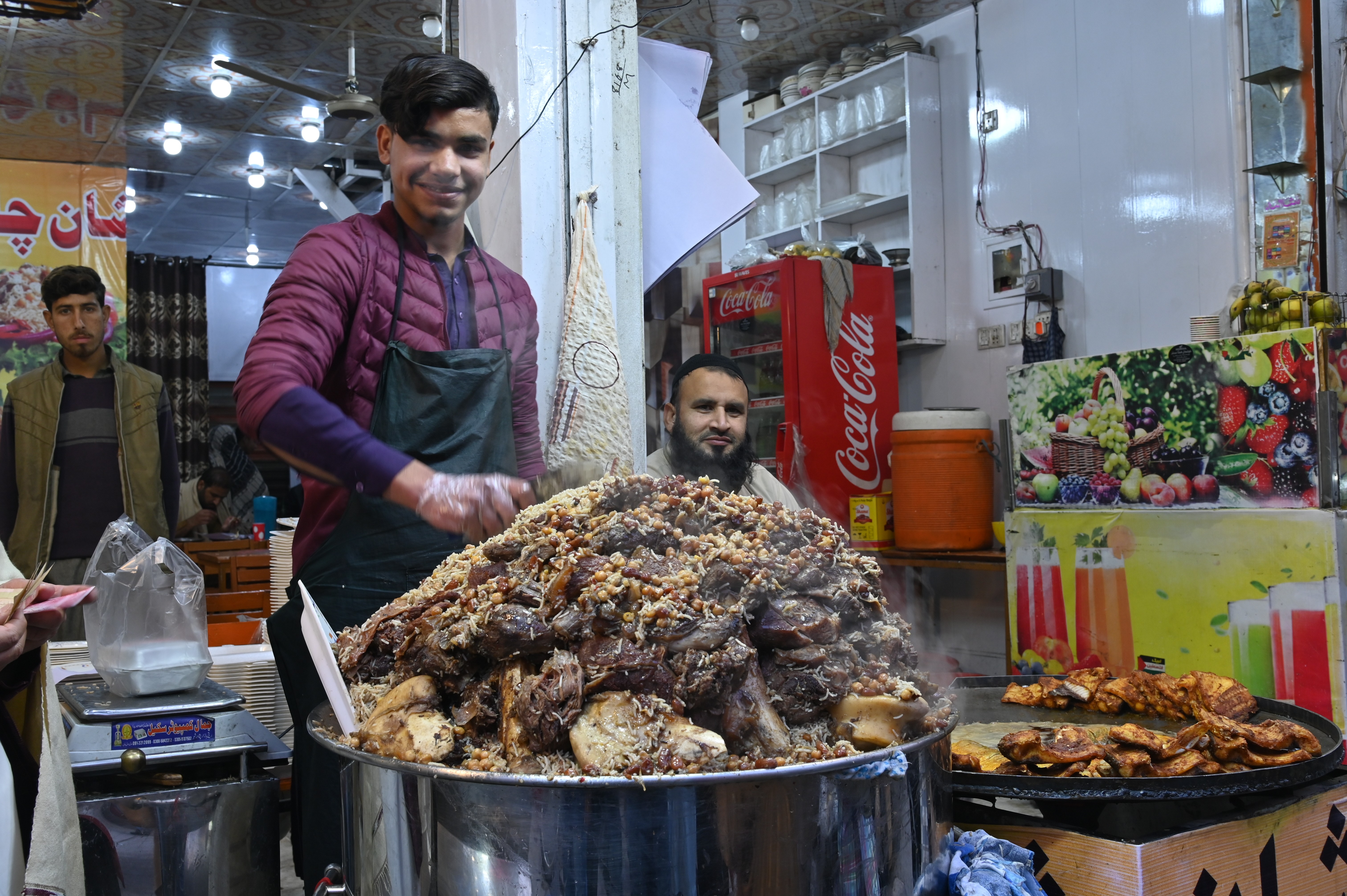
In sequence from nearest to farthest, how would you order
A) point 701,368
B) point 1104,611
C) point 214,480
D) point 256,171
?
point 701,368 → point 1104,611 → point 214,480 → point 256,171

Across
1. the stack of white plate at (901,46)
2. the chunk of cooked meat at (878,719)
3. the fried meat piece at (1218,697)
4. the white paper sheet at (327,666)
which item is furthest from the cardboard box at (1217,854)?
the stack of white plate at (901,46)

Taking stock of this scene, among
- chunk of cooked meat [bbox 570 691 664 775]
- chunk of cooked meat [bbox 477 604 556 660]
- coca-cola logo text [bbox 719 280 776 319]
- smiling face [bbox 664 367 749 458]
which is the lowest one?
chunk of cooked meat [bbox 570 691 664 775]

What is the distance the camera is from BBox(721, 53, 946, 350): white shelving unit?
559 cm

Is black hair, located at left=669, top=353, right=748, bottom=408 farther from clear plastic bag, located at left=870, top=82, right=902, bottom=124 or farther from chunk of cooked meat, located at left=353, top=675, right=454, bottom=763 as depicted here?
clear plastic bag, located at left=870, top=82, right=902, bottom=124

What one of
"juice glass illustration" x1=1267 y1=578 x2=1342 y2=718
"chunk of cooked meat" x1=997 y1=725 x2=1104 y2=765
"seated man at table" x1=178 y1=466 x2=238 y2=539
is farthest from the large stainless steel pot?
"seated man at table" x1=178 y1=466 x2=238 y2=539

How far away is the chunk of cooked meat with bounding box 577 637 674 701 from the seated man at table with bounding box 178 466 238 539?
22.9ft

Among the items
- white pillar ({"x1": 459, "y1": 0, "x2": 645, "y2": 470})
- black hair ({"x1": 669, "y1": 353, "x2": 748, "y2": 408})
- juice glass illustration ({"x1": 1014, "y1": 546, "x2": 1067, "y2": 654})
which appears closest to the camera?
white pillar ({"x1": 459, "y1": 0, "x2": 645, "y2": 470})

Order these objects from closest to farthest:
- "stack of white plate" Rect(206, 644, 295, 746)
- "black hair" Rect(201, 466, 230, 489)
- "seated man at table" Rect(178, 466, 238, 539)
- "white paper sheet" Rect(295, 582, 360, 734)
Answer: "white paper sheet" Rect(295, 582, 360, 734)
"stack of white plate" Rect(206, 644, 295, 746)
"seated man at table" Rect(178, 466, 238, 539)
"black hair" Rect(201, 466, 230, 489)

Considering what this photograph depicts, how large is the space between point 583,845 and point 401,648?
45cm

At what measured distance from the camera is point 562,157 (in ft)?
7.30

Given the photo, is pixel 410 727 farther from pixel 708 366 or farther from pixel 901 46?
pixel 901 46

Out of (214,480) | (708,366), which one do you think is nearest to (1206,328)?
(708,366)

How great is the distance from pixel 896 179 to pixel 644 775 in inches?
216

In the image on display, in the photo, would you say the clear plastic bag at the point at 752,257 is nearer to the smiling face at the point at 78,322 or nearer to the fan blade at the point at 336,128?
the fan blade at the point at 336,128
